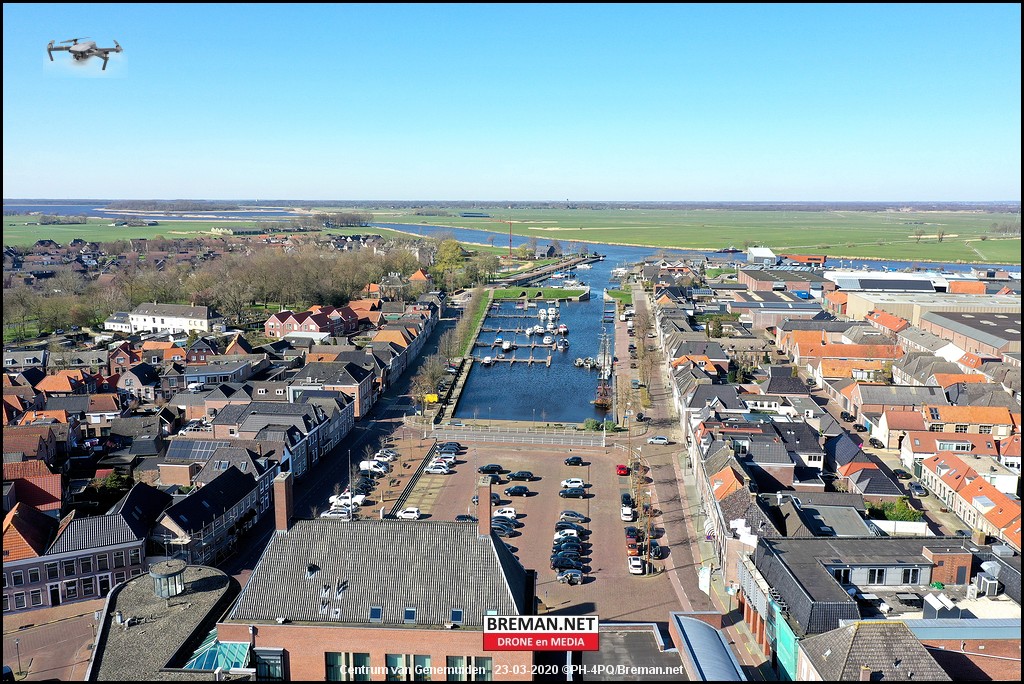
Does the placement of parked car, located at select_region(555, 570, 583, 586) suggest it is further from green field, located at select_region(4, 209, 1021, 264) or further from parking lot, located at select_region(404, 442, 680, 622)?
green field, located at select_region(4, 209, 1021, 264)

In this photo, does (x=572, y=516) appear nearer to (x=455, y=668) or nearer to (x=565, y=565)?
(x=565, y=565)

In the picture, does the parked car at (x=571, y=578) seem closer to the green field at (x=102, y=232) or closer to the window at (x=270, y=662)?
the window at (x=270, y=662)

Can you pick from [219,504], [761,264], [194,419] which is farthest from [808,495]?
[761,264]

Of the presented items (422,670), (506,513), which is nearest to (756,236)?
(506,513)

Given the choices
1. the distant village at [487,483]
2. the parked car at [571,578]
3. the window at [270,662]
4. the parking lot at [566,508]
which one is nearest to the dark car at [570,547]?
the parking lot at [566,508]

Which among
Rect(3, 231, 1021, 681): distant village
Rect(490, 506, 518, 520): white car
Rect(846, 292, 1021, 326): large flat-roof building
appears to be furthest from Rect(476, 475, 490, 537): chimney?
Rect(846, 292, 1021, 326): large flat-roof building

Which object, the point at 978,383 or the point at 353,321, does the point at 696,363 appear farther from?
the point at 353,321
